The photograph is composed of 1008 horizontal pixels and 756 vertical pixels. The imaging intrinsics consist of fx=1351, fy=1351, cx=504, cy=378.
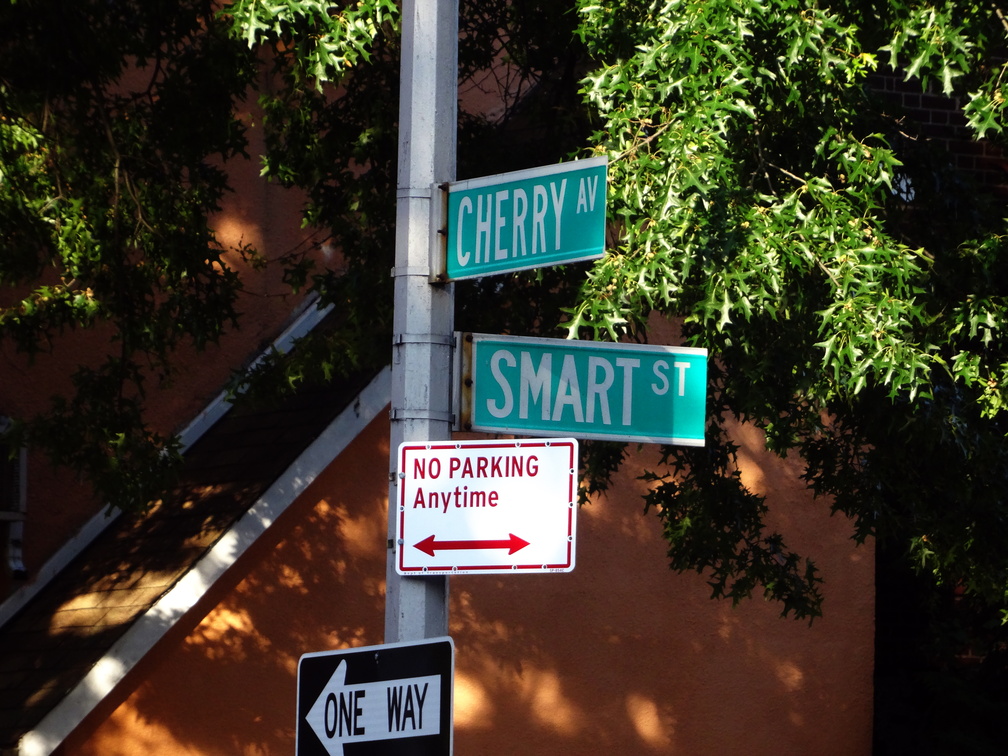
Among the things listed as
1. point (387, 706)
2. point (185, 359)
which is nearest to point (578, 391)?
point (387, 706)

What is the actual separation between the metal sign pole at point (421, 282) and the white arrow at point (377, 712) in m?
0.17

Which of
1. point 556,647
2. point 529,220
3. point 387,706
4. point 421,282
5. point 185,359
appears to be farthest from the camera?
point 185,359

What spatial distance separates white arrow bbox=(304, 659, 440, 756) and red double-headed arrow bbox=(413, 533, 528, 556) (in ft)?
1.21

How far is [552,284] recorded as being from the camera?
799 cm

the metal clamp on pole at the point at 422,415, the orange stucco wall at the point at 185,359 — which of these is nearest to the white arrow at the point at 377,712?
the metal clamp on pole at the point at 422,415

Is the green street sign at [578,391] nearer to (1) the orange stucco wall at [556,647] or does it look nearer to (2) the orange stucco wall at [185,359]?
(1) the orange stucco wall at [556,647]

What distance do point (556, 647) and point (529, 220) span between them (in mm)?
6501

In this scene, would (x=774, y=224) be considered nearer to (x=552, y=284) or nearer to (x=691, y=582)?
(x=552, y=284)

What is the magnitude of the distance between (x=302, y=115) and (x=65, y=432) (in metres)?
2.25

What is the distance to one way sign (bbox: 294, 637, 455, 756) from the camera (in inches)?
154

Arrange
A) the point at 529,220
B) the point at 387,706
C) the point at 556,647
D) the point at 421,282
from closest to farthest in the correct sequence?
the point at 387,706
the point at 529,220
the point at 421,282
the point at 556,647

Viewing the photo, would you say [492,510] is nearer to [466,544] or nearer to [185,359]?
[466,544]

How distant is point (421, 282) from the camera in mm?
4285

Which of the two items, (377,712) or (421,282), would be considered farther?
(421,282)
